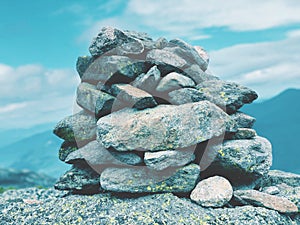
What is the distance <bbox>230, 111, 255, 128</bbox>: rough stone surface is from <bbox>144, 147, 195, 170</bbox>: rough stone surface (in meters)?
3.67

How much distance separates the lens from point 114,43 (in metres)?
14.4

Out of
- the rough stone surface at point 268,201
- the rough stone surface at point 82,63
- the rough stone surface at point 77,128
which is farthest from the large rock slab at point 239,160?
the rough stone surface at point 82,63

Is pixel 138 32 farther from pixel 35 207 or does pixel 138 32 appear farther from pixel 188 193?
pixel 35 207

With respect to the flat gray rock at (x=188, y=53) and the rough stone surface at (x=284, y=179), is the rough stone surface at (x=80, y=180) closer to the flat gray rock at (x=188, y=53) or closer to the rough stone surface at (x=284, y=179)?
the flat gray rock at (x=188, y=53)

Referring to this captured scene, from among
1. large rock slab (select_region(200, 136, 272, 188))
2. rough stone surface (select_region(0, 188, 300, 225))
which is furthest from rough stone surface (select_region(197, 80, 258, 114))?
rough stone surface (select_region(0, 188, 300, 225))

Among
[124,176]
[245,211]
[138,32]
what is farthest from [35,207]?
[138,32]

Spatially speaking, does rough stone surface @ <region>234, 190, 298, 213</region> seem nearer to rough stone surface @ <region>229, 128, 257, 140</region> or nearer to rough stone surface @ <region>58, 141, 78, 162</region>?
rough stone surface @ <region>229, 128, 257, 140</region>

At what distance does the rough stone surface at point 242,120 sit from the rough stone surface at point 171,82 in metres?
2.86

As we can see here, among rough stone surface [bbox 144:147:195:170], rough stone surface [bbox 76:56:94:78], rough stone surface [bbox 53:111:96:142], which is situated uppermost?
rough stone surface [bbox 76:56:94:78]

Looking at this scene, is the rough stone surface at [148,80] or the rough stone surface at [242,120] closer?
the rough stone surface at [148,80]

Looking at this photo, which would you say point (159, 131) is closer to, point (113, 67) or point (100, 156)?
point (100, 156)

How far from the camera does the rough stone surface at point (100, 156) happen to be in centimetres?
1262

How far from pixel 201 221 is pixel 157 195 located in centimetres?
193

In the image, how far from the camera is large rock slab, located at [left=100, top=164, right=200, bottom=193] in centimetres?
1249
